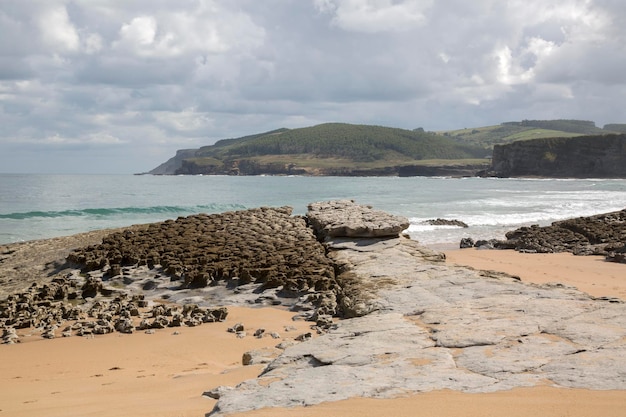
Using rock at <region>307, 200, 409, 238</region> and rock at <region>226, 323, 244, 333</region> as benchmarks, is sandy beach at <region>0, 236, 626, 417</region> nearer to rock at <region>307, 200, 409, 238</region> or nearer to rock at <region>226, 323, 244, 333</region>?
rock at <region>226, 323, 244, 333</region>

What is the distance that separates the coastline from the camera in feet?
13.8

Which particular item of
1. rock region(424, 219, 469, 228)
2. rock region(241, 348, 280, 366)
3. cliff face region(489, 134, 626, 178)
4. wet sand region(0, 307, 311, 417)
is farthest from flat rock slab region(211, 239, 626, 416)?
cliff face region(489, 134, 626, 178)

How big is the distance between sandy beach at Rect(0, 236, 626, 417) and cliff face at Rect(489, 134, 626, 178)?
397 feet

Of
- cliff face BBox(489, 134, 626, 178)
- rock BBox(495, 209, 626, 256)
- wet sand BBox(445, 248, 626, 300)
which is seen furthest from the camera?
cliff face BBox(489, 134, 626, 178)

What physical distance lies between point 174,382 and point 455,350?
304 cm

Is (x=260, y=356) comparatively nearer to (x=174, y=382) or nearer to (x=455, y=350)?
(x=174, y=382)

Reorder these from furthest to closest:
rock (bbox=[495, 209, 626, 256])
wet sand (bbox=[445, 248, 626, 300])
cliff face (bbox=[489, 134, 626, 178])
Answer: cliff face (bbox=[489, 134, 626, 178]) → rock (bbox=[495, 209, 626, 256]) → wet sand (bbox=[445, 248, 626, 300])

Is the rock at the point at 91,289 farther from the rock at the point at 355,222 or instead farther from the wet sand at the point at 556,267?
the wet sand at the point at 556,267

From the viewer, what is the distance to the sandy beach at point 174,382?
4176 mm

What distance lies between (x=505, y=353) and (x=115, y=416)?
3.57 metres

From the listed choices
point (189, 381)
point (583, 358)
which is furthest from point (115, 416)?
point (583, 358)

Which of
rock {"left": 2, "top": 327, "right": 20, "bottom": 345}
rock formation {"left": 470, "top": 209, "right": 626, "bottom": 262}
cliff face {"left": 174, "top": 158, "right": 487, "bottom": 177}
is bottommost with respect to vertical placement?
rock formation {"left": 470, "top": 209, "right": 626, "bottom": 262}

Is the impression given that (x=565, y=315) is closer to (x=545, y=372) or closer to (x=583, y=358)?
(x=583, y=358)

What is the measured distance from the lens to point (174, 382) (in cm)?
634
